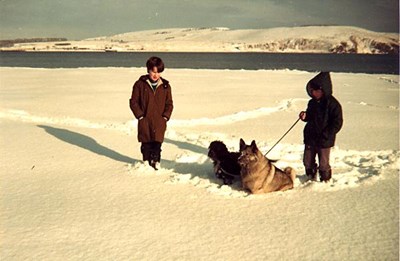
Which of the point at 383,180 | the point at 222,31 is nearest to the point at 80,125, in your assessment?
the point at 383,180

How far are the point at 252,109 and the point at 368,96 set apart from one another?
6.17m

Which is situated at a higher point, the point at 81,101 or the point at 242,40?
the point at 242,40

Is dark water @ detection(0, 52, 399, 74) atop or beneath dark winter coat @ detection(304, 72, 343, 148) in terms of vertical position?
atop

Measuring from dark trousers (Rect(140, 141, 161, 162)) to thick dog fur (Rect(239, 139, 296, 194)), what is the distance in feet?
5.00

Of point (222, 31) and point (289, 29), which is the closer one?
point (289, 29)

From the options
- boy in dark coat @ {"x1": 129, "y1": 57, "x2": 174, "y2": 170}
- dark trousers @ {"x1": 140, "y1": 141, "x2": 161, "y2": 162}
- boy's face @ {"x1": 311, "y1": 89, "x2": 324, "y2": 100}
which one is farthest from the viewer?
dark trousers @ {"x1": 140, "y1": 141, "x2": 161, "y2": 162}

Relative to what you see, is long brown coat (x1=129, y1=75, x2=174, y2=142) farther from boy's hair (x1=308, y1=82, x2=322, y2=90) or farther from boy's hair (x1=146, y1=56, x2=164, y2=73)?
boy's hair (x1=308, y1=82, x2=322, y2=90)

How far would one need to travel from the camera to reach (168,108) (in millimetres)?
5242

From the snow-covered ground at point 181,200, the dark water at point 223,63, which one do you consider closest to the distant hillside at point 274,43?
the dark water at point 223,63

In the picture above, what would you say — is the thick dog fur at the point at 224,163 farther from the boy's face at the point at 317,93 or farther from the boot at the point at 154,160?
the boy's face at the point at 317,93

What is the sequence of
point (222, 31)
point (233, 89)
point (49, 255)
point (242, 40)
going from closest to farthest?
1. point (49, 255)
2. point (233, 89)
3. point (242, 40)
4. point (222, 31)

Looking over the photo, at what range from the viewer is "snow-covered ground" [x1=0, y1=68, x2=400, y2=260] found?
128 inches

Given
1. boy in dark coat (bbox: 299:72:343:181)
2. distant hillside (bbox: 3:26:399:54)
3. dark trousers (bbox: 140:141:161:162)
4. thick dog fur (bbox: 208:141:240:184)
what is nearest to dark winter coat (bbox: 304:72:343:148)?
boy in dark coat (bbox: 299:72:343:181)

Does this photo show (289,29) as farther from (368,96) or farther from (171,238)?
(171,238)
